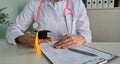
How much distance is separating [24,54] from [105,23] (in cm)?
106

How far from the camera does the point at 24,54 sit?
3.13 feet

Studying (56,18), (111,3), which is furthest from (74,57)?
(111,3)

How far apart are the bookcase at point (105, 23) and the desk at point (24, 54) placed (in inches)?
29.3

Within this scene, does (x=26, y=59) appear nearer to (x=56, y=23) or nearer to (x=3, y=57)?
(x=3, y=57)

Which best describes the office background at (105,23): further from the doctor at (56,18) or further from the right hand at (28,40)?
the right hand at (28,40)

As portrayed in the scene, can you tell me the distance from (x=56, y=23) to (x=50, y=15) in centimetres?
7

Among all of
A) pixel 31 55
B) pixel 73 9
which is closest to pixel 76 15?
pixel 73 9

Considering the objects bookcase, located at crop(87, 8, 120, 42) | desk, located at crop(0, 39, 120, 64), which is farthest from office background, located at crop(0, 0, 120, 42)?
desk, located at crop(0, 39, 120, 64)

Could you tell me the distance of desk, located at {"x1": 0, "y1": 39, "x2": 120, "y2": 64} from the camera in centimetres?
86

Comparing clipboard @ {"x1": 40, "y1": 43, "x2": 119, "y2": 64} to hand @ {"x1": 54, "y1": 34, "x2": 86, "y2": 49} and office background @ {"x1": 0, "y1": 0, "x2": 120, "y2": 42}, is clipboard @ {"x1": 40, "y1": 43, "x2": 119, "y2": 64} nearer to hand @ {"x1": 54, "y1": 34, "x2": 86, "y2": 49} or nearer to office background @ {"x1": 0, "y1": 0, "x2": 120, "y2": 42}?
hand @ {"x1": 54, "y1": 34, "x2": 86, "y2": 49}

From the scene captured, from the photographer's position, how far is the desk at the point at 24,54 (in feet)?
2.81

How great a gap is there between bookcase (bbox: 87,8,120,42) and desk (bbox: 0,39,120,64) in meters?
0.74

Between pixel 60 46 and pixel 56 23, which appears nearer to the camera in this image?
pixel 60 46

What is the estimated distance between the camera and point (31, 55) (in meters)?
0.94
